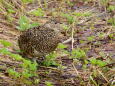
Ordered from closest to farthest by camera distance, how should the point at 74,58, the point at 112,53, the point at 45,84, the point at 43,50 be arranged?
the point at 45,84
the point at 43,50
the point at 74,58
the point at 112,53

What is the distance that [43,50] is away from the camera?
16.2 ft

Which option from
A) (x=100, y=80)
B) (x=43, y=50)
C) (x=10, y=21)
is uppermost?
(x=10, y=21)

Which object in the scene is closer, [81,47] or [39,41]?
[39,41]

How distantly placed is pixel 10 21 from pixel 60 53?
1555 mm

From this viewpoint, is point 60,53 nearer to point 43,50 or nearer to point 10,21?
point 43,50

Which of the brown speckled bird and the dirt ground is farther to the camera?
the brown speckled bird

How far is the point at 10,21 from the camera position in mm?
6949

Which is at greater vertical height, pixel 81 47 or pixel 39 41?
pixel 39 41

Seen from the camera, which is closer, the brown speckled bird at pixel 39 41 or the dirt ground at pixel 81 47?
the dirt ground at pixel 81 47

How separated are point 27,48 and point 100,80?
1073 mm

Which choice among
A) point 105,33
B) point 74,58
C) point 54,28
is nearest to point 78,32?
point 105,33

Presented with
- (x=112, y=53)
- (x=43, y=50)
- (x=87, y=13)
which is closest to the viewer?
(x=43, y=50)

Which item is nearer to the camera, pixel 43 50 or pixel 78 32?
pixel 43 50

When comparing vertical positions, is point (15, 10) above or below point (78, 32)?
above
